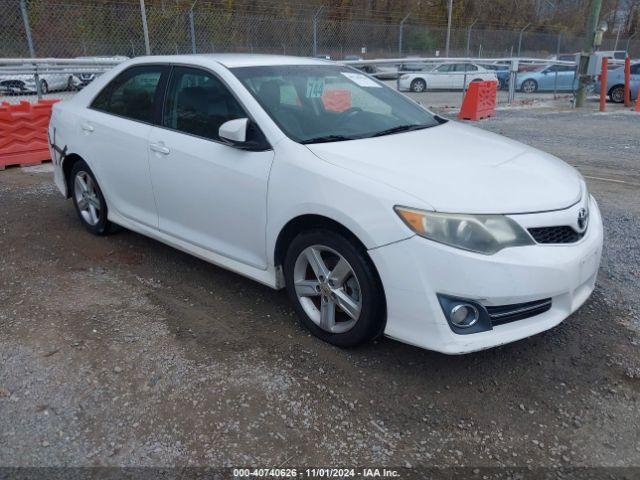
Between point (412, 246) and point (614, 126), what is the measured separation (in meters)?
12.0

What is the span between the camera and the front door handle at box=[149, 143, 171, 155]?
3.85m

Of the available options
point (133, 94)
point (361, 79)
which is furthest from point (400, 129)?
→ point (133, 94)

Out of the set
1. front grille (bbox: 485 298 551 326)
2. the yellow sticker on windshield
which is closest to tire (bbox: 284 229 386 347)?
front grille (bbox: 485 298 551 326)

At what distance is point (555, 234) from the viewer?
9.32ft

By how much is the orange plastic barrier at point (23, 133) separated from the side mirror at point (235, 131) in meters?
5.52

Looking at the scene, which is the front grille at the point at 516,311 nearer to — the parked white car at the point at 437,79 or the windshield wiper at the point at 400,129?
the windshield wiper at the point at 400,129

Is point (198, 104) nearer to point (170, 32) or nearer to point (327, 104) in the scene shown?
point (327, 104)

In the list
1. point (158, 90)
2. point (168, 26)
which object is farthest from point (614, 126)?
point (158, 90)

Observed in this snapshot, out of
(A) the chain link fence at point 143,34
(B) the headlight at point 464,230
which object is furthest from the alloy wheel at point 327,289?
(A) the chain link fence at point 143,34

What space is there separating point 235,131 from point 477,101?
11.1 m

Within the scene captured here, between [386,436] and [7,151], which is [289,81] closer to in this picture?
[386,436]

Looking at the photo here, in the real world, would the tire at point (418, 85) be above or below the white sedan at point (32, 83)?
below

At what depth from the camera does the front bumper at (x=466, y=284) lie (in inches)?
102

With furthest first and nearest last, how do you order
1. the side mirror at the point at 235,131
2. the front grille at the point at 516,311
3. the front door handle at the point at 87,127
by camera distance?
the front door handle at the point at 87,127, the side mirror at the point at 235,131, the front grille at the point at 516,311
